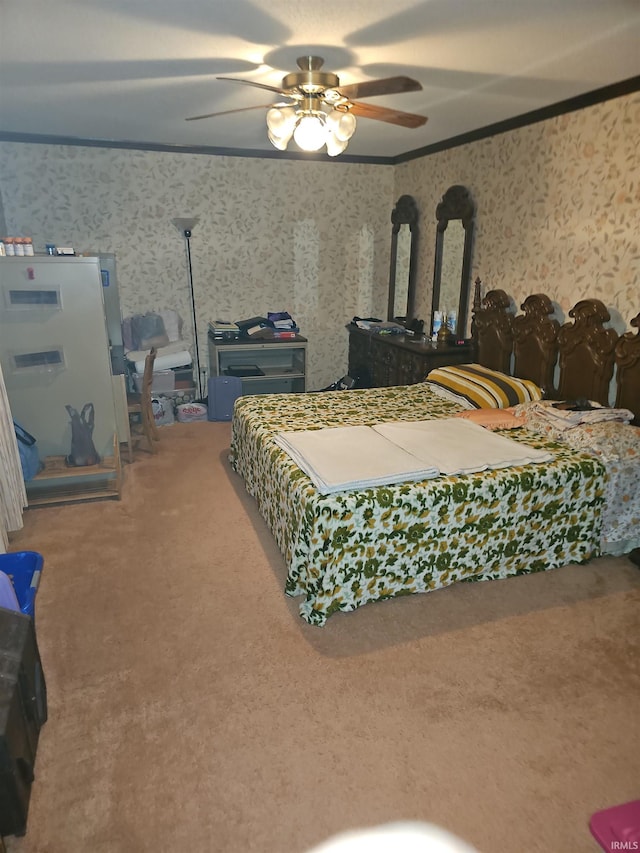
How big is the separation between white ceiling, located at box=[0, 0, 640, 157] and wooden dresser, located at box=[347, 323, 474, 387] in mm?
1630

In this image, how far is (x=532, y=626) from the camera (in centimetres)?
242

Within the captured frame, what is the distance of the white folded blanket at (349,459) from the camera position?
2424 millimetres

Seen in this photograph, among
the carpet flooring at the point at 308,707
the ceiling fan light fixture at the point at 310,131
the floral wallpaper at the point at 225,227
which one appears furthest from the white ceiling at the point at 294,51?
the carpet flooring at the point at 308,707

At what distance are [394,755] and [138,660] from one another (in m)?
1.06

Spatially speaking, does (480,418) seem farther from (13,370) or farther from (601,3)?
(13,370)

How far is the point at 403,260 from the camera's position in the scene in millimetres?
5395

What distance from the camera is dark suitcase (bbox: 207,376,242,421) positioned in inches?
199

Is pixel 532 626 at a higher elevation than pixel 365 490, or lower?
lower

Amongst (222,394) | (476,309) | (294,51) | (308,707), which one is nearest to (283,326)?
(222,394)

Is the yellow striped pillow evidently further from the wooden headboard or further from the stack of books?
the stack of books

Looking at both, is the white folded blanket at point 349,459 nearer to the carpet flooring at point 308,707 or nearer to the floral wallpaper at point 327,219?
the carpet flooring at point 308,707

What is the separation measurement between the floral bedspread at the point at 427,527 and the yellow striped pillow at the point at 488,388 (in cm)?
56

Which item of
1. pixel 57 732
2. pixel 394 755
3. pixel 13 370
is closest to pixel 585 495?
pixel 394 755

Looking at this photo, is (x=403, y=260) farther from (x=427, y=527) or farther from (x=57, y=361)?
(x=427, y=527)
